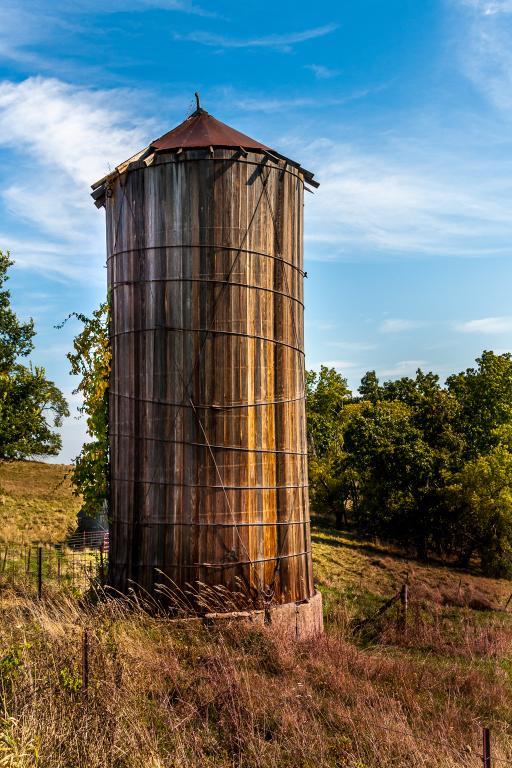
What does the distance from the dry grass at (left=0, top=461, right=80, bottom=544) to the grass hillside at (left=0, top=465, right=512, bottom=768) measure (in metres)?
7.38

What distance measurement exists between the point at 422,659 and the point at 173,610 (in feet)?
13.9

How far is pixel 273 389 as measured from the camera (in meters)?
12.1

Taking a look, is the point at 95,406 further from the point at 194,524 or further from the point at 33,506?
the point at 33,506

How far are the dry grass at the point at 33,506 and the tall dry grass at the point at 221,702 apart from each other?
7497 mm

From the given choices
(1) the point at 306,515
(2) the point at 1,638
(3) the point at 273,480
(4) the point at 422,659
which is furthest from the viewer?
(1) the point at 306,515

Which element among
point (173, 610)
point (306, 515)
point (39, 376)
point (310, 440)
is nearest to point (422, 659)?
point (306, 515)

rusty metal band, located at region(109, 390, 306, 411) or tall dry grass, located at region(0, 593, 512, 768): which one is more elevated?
rusty metal band, located at region(109, 390, 306, 411)

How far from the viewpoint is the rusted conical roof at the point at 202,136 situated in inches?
480

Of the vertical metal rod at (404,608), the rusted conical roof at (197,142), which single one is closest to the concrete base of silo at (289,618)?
the vertical metal rod at (404,608)

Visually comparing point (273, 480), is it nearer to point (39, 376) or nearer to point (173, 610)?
point (173, 610)

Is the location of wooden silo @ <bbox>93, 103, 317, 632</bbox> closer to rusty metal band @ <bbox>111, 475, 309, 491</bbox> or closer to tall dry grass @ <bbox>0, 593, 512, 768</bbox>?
rusty metal band @ <bbox>111, 475, 309, 491</bbox>

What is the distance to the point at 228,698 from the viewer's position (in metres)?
7.55

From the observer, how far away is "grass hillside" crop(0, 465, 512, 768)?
251 inches

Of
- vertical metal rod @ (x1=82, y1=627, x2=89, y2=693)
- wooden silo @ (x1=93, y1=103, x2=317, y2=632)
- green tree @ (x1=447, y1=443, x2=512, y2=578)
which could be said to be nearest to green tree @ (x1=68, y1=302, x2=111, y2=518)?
wooden silo @ (x1=93, y1=103, x2=317, y2=632)
